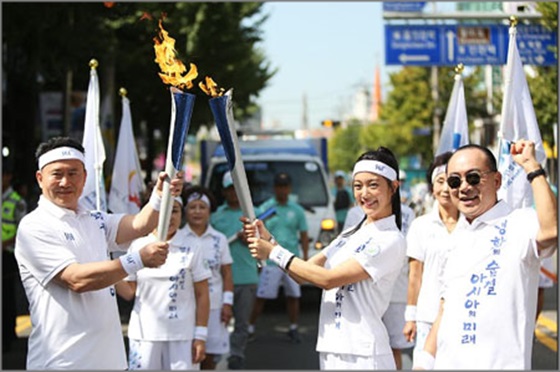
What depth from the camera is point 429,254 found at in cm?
661

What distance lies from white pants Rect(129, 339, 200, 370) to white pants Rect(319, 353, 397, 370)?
1.91 m

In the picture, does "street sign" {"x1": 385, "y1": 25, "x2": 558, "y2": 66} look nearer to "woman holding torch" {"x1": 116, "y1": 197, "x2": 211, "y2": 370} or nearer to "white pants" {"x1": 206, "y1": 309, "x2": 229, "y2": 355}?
"white pants" {"x1": 206, "y1": 309, "x2": 229, "y2": 355}

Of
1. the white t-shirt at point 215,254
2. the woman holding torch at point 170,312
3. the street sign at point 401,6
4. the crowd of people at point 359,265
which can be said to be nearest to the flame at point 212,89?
the crowd of people at point 359,265

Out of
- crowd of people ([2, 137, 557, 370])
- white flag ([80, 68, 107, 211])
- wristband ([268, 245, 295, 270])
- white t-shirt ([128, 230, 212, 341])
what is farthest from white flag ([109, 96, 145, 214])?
wristband ([268, 245, 295, 270])

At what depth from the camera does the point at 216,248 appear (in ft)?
24.3

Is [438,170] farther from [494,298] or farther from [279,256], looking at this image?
[494,298]

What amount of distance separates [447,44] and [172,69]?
1624 centimetres

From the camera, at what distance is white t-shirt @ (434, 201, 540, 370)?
3961 millimetres

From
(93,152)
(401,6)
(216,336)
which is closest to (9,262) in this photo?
(93,152)

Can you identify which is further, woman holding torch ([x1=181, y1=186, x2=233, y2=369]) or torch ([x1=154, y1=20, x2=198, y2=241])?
woman holding torch ([x1=181, y1=186, x2=233, y2=369])

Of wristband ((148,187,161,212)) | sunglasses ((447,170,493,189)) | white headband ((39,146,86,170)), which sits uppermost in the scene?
white headband ((39,146,86,170))

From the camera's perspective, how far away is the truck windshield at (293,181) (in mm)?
13273

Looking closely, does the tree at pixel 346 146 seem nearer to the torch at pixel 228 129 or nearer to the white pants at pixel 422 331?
the white pants at pixel 422 331

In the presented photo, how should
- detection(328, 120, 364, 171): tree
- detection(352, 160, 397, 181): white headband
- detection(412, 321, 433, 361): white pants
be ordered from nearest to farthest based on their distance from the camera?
detection(352, 160, 397, 181): white headband
detection(412, 321, 433, 361): white pants
detection(328, 120, 364, 171): tree
